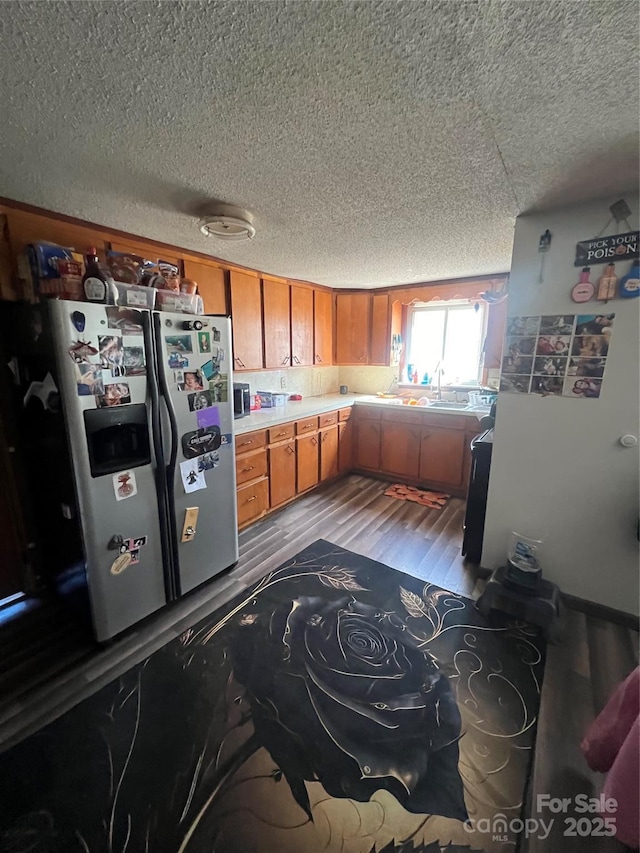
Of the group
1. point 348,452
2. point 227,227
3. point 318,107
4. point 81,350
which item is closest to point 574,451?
point 318,107

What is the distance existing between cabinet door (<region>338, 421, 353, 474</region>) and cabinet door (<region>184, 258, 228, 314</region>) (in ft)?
5.99

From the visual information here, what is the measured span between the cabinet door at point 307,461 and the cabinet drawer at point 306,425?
0.20 ft

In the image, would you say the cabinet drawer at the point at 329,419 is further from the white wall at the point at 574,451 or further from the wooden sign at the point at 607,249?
the wooden sign at the point at 607,249

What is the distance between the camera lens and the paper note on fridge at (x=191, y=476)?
77.8 inches

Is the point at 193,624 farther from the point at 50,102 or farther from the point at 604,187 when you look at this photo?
the point at 604,187

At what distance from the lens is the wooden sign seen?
5.56 ft

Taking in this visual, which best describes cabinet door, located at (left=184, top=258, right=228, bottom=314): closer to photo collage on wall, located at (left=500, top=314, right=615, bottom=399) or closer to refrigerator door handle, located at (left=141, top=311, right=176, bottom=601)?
refrigerator door handle, located at (left=141, top=311, right=176, bottom=601)

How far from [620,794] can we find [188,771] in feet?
4.56

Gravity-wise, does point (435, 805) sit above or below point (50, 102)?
below

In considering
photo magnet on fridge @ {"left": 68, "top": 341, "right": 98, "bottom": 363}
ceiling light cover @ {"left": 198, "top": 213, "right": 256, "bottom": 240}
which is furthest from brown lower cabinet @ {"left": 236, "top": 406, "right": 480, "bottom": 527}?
ceiling light cover @ {"left": 198, "top": 213, "right": 256, "bottom": 240}

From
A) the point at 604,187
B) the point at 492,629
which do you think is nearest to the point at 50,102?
the point at 604,187

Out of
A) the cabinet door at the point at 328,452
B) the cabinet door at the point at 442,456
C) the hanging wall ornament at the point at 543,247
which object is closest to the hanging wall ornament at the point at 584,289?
the hanging wall ornament at the point at 543,247

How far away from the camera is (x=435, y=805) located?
3.90 feet

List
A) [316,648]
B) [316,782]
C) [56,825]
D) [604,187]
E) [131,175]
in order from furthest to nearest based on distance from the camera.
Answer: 1. [316,648]
2. [604,187]
3. [131,175]
4. [316,782]
5. [56,825]
